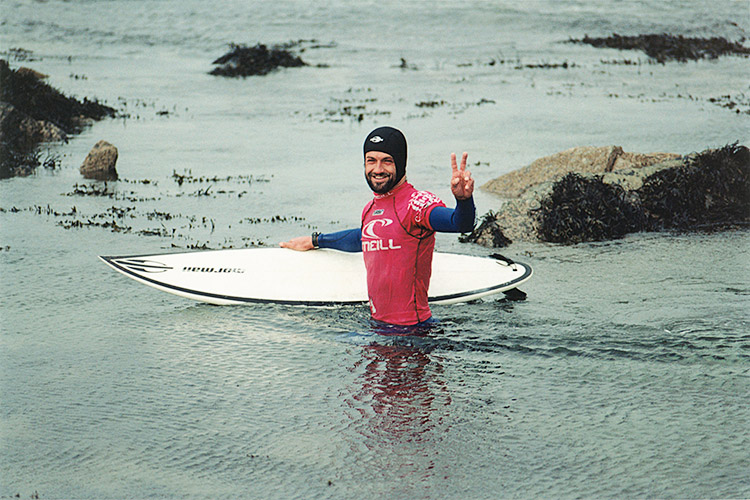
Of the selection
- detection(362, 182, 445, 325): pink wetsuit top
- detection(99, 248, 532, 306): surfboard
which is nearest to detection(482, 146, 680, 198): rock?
detection(99, 248, 532, 306): surfboard

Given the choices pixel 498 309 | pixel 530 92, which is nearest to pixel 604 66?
pixel 530 92

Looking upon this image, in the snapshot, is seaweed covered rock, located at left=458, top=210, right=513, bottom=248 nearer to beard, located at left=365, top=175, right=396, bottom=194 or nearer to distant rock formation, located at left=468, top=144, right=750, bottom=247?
distant rock formation, located at left=468, top=144, right=750, bottom=247

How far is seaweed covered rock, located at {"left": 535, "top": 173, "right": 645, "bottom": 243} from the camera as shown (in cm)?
1111

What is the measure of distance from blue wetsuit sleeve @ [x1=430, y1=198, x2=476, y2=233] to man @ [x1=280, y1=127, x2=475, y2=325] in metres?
Answer: 0.01

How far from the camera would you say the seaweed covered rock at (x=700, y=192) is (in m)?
11.9

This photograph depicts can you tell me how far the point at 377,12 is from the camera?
50938 mm

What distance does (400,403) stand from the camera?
5934 millimetres

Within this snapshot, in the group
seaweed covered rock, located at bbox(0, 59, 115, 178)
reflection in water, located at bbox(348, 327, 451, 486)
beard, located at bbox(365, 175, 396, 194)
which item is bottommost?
reflection in water, located at bbox(348, 327, 451, 486)

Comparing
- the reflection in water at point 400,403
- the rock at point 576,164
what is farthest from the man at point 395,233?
the rock at point 576,164

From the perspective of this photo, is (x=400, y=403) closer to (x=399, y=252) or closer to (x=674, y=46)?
(x=399, y=252)

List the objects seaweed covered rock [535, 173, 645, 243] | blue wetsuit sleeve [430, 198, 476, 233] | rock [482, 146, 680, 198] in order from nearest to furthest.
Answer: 1. blue wetsuit sleeve [430, 198, 476, 233]
2. seaweed covered rock [535, 173, 645, 243]
3. rock [482, 146, 680, 198]

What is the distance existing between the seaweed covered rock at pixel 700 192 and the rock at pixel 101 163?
918 centimetres

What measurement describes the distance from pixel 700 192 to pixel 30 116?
14.9m

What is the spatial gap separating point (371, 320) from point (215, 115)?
16.9m
